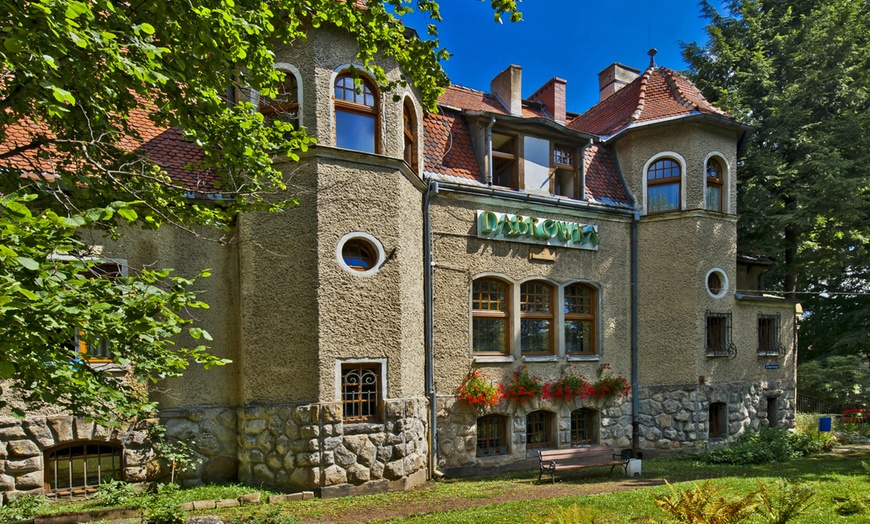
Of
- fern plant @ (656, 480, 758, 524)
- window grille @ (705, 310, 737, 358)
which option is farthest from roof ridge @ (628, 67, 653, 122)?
fern plant @ (656, 480, 758, 524)

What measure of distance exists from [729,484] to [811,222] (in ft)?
33.7

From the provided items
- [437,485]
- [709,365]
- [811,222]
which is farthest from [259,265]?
[811,222]

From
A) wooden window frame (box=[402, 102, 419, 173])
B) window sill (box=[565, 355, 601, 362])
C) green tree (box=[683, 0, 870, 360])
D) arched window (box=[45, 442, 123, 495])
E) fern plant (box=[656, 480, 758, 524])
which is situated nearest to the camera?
fern plant (box=[656, 480, 758, 524])

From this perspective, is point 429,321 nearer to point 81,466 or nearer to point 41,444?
point 81,466

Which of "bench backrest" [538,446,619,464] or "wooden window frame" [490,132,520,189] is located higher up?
"wooden window frame" [490,132,520,189]

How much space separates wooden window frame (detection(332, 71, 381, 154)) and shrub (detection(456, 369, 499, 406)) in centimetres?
531

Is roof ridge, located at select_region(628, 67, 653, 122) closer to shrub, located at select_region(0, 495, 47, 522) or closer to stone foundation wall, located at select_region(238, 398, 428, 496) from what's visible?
stone foundation wall, located at select_region(238, 398, 428, 496)

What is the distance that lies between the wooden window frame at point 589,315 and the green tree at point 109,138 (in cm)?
709

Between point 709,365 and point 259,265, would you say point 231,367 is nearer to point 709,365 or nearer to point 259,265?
point 259,265

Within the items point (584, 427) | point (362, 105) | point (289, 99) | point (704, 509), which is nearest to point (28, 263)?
point (704, 509)

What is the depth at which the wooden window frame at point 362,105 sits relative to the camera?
9.77 m

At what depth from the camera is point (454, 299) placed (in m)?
11.5

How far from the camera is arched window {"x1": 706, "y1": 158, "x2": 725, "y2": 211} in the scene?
545 inches

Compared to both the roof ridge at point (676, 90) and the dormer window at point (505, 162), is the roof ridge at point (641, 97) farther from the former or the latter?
the dormer window at point (505, 162)
